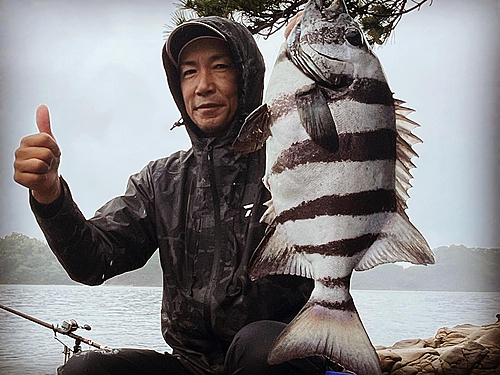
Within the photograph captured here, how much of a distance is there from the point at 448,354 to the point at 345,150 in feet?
2.15

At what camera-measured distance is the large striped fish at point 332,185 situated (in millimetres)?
1666

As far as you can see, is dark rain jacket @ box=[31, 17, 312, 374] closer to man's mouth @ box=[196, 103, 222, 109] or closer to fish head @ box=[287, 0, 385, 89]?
man's mouth @ box=[196, 103, 222, 109]

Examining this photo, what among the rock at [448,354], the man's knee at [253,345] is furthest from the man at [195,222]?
the rock at [448,354]

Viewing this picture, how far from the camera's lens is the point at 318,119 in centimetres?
169

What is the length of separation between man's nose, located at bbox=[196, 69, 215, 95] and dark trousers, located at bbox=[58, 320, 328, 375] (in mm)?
696

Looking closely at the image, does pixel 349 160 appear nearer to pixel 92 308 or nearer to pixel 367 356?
pixel 367 356

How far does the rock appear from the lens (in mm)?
1763

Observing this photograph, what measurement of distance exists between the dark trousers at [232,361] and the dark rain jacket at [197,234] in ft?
0.10

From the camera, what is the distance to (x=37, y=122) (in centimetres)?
192

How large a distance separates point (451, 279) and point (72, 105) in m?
1.28

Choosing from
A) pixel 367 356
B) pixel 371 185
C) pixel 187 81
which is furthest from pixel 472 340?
pixel 187 81

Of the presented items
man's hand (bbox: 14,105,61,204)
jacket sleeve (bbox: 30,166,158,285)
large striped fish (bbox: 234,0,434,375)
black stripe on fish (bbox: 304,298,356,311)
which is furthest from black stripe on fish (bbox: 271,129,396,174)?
man's hand (bbox: 14,105,61,204)

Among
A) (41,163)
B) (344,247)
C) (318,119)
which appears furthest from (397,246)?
(41,163)

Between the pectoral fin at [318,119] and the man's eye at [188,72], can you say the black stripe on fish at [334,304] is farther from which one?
the man's eye at [188,72]
